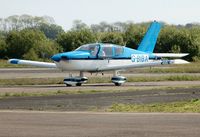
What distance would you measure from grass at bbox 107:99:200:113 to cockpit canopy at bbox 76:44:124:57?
14237 millimetres

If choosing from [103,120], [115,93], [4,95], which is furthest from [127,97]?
[103,120]

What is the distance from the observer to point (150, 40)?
130 feet

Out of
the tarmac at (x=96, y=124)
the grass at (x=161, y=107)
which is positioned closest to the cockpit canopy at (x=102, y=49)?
the grass at (x=161, y=107)

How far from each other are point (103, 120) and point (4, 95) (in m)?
9.92

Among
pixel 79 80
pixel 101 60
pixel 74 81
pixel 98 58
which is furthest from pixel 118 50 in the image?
pixel 74 81

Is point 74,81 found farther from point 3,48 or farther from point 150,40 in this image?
point 3,48

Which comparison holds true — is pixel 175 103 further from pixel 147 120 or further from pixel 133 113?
pixel 147 120

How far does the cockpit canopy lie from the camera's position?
34844 millimetres

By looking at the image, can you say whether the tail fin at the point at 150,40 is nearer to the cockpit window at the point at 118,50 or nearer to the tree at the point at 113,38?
the cockpit window at the point at 118,50

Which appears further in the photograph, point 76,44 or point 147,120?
point 76,44

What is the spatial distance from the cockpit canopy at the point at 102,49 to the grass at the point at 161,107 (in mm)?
14237

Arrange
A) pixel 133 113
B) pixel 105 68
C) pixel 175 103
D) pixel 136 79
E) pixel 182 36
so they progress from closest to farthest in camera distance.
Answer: pixel 133 113, pixel 175 103, pixel 105 68, pixel 136 79, pixel 182 36

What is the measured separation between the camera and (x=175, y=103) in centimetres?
2102

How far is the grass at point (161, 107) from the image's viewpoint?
1888 cm
